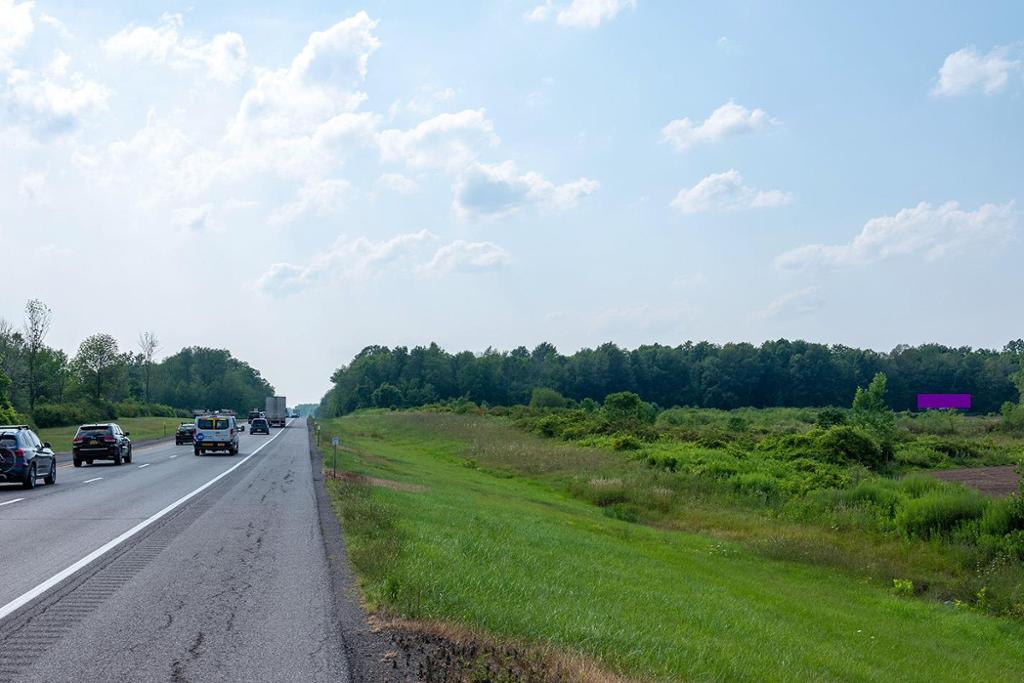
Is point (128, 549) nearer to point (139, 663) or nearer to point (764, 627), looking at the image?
point (139, 663)

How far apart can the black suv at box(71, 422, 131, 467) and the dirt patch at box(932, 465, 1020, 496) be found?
34808 millimetres

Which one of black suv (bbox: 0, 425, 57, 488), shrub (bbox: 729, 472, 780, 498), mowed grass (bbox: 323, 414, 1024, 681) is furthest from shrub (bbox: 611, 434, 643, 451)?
black suv (bbox: 0, 425, 57, 488)

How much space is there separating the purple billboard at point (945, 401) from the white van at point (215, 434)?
111421 mm

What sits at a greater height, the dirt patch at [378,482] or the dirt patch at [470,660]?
the dirt patch at [470,660]

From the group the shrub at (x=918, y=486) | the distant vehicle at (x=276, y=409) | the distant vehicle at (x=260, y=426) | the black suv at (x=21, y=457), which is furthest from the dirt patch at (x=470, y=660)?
the distant vehicle at (x=276, y=409)

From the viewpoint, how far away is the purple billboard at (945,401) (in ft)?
435

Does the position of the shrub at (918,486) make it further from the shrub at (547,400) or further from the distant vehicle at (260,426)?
the shrub at (547,400)

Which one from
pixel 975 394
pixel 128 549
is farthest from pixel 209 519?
pixel 975 394

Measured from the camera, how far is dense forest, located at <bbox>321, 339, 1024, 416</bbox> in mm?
147375

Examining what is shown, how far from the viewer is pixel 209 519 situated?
18.1m

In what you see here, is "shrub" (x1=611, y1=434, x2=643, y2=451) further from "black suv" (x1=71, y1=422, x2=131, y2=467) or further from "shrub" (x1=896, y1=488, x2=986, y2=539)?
"black suv" (x1=71, y1=422, x2=131, y2=467)

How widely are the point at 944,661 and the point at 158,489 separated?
2059 cm

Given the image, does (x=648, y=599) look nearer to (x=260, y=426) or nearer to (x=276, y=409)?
(x=260, y=426)

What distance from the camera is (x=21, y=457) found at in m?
25.6
